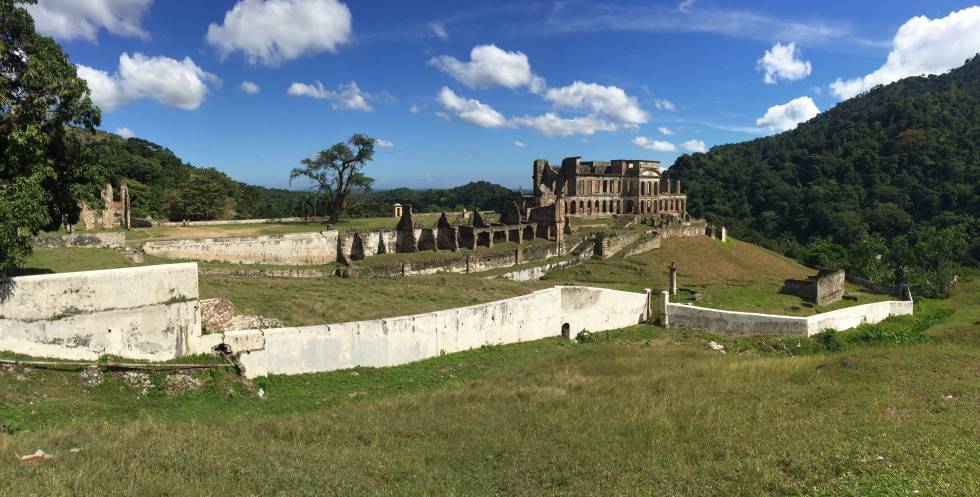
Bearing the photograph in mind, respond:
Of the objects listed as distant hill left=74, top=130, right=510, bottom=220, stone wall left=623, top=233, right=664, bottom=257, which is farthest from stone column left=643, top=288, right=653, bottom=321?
distant hill left=74, top=130, right=510, bottom=220

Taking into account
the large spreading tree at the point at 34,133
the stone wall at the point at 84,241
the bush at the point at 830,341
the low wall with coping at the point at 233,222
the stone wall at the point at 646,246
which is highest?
the large spreading tree at the point at 34,133

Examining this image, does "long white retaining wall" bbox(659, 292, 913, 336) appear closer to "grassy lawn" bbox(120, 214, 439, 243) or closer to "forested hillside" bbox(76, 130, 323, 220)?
"grassy lawn" bbox(120, 214, 439, 243)

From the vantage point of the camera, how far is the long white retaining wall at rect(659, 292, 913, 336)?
2173 centimetres

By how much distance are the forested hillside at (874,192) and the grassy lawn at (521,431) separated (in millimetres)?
31028

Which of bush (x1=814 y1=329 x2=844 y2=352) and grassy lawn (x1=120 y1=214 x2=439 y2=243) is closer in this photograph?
bush (x1=814 y1=329 x2=844 y2=352)

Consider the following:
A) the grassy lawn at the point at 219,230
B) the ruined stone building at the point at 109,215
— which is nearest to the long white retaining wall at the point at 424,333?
the grassy lawn at the point at 219,230

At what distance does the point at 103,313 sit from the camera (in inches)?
461

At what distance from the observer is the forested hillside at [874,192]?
44344 millimetres

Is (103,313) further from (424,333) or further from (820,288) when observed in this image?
(820,288)

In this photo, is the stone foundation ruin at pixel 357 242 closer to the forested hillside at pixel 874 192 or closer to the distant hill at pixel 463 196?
the forested hillside at pixel 874 192

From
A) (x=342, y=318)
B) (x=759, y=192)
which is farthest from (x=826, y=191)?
(x=342, y=318)

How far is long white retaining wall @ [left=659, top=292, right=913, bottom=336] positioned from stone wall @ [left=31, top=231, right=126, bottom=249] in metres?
21.7

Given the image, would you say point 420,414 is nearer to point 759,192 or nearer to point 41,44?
point 41,44

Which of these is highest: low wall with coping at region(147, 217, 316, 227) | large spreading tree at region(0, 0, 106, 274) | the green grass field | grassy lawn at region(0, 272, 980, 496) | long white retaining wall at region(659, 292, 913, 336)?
large spreading tree at region(0, 0, 106, 274)
